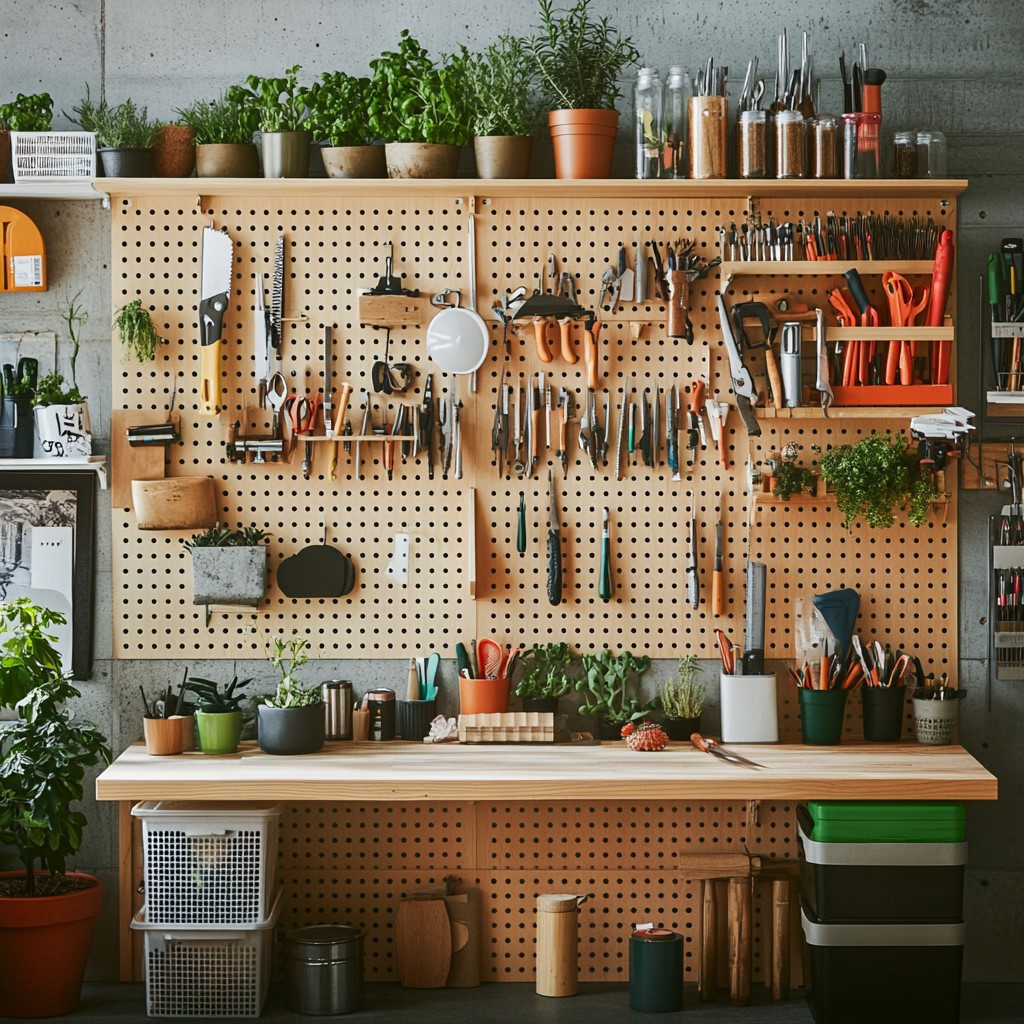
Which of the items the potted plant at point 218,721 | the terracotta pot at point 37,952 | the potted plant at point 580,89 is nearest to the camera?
the terracotta pot at point 37,952

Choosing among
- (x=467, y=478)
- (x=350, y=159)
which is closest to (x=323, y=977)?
(x=467, y=478)

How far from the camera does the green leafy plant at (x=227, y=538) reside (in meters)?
3.78

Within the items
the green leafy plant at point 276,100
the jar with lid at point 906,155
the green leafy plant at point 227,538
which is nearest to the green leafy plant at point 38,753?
the green leafy plant at point 227,538

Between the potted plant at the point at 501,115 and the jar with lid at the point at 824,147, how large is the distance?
0.82 meters

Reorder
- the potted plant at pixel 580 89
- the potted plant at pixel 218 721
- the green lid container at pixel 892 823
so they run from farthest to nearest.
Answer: the potted plant at pixel 580 89, the potted plant at pixel 218 721, the green lid container at pixel 892 823

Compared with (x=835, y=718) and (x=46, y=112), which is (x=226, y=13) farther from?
(x=835, y=718)

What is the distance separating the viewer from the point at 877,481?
12.0 feet

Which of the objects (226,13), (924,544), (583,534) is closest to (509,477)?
(583,534)

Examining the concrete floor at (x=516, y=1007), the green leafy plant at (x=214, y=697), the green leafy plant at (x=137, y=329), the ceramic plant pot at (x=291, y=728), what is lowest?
the concrete floor at (x=516, y=1007)

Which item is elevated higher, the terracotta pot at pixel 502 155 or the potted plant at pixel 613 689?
the terracotta pot at pixel 502 155

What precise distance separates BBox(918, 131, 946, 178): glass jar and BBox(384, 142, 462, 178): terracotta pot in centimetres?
135

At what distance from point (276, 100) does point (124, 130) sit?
446 mm

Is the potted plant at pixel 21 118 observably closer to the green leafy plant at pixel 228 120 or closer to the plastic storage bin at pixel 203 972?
the green leafy plant at pixel 228 120

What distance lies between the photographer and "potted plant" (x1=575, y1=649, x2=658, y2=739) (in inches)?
149
